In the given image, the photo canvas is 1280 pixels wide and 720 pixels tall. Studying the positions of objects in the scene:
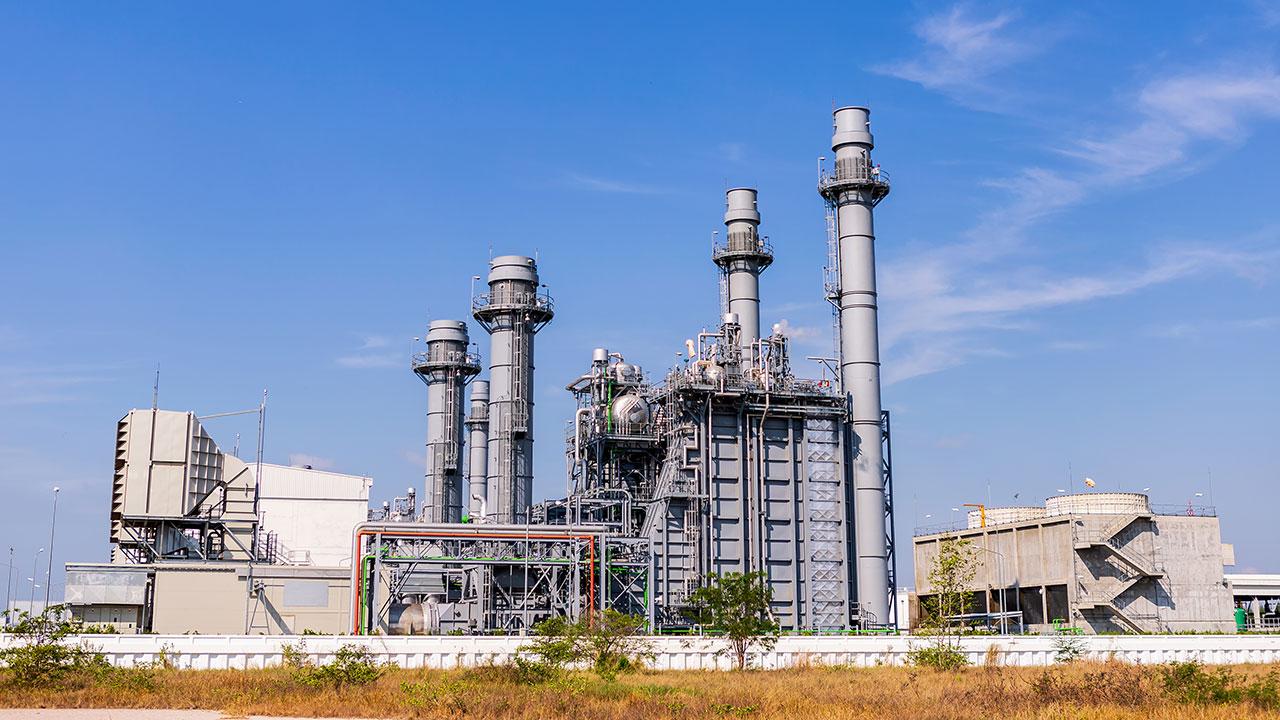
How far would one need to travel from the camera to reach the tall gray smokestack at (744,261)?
8225 centimetres

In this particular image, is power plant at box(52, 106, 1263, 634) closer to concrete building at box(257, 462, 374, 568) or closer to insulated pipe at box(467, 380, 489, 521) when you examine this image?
insulated pipe at box(467, 380, 489, 521)

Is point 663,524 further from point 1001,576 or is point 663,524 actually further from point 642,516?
point 1001,576

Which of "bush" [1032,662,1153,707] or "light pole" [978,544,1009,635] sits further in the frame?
"light pole" [978,544,1009,635]

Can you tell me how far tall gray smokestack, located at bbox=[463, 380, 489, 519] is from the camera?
9181cm

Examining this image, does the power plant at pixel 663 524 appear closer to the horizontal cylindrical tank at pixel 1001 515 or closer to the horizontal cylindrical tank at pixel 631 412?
the horizontal cylindrical tank at pixel 631 412

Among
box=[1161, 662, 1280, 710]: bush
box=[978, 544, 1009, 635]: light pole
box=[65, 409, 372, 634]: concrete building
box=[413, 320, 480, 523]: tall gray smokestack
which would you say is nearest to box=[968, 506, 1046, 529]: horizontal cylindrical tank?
box=[978, 544, 1009, 635]: light pole

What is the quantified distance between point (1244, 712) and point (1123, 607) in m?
49.1

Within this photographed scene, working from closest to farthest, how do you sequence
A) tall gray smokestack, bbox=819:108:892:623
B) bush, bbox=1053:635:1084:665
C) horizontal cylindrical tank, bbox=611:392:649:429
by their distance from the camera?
bush, bbox=1053:635:1084:665 → tall gray smokestack, bbox=819:108:892:623 → horizontal cylindrical tank, bbox=611:392:649:429

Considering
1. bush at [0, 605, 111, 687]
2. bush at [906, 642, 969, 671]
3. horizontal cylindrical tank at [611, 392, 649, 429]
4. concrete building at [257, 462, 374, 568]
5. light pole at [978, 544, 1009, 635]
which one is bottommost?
bush at [906, 642, 969, 671]

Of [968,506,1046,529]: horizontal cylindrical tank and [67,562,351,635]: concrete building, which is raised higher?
[968,506,1046,529]: horizontal cylindrical tank

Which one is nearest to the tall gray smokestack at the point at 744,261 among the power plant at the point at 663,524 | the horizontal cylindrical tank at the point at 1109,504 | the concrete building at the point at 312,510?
the power plant at the point at 663,524

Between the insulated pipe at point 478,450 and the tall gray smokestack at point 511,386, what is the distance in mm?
2194

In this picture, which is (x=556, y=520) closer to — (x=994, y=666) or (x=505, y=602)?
(x=505, y=602)

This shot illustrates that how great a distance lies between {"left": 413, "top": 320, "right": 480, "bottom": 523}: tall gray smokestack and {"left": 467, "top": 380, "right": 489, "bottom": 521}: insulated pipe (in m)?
1.47
